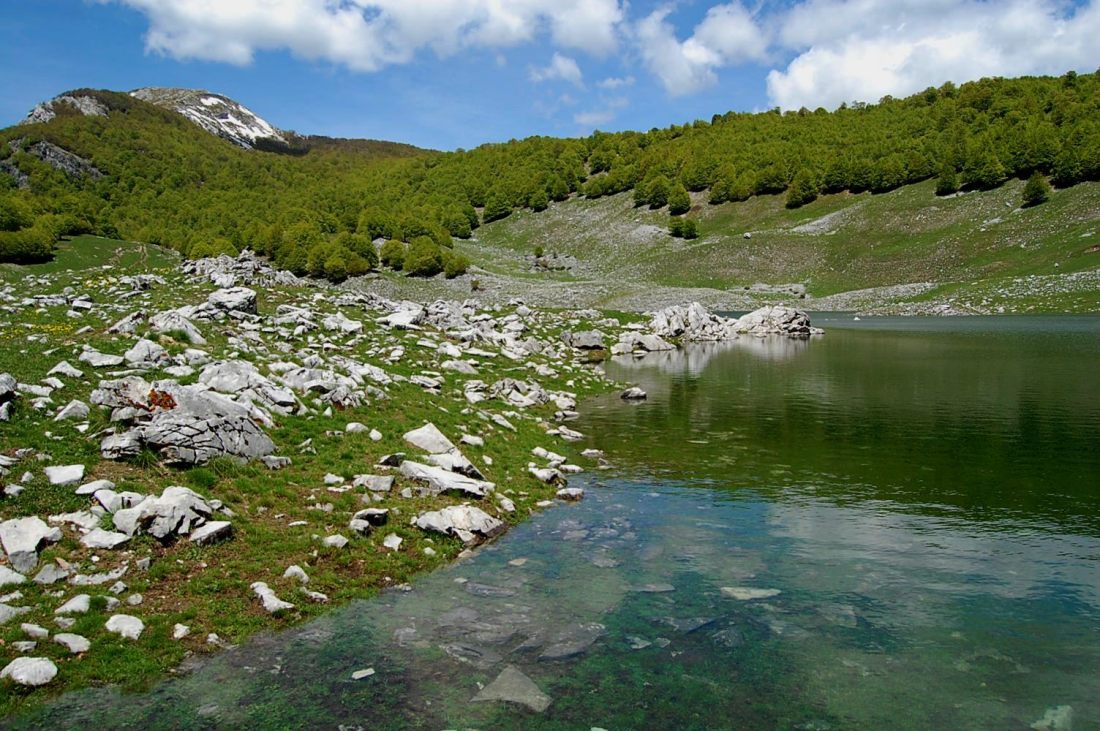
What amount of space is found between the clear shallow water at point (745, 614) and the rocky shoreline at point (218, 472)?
1.33m

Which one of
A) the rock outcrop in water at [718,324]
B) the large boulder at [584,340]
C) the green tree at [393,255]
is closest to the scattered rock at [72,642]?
the large boulder at [584,340]

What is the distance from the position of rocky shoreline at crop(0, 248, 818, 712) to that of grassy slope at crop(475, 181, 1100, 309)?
372 feet

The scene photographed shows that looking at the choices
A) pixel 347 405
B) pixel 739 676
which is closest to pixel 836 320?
pixel 347 405

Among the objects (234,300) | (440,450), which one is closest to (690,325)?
(234,300)

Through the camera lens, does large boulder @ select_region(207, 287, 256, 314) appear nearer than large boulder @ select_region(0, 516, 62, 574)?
No

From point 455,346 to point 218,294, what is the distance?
14868 millimetres

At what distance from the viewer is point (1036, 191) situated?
141 meters

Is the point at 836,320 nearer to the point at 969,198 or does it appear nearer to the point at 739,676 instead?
the point at 969,198

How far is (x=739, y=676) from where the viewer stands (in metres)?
11.0

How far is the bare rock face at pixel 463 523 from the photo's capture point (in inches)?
675

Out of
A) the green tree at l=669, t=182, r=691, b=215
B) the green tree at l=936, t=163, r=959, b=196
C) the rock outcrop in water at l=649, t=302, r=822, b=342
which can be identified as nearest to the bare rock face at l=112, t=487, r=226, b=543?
the rock outcrop in water at l=649, t=302, r=822, b=342

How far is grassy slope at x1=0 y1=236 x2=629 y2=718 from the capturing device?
11422 millimetres

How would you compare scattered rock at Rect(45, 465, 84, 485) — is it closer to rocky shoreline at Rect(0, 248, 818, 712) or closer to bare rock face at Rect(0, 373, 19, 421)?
rocky shoreline at Rect(0, 248, 818, 712)

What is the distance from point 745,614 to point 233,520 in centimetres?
1207
